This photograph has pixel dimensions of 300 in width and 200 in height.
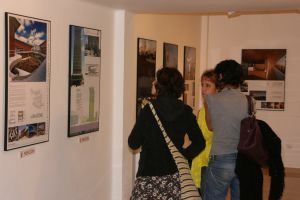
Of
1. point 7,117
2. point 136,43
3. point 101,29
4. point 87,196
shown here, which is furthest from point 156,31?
point 7,117

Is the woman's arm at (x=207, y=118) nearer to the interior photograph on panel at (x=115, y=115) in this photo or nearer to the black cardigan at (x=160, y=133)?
the interior photograph on panel at (x=115, y=115)

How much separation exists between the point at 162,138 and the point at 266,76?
4886 millimetres

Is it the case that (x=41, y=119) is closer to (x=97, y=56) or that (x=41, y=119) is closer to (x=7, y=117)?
(x=7, y=117)

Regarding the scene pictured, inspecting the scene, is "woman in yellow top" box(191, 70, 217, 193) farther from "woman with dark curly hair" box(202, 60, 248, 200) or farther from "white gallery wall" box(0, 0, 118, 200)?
"white gallery wall" box(0, 0, 118, 200)

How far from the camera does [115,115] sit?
4.55 meters

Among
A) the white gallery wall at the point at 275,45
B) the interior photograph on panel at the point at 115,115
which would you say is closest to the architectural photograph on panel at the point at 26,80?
the interior photograph on panel at the point at 115,115

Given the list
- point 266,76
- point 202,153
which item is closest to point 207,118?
point 202,153

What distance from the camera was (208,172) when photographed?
3.42 metres

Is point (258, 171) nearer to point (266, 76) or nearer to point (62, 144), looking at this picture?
point (62, 144)

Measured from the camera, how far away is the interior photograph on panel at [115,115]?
2926mm

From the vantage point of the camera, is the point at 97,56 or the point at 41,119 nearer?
the point at 41,119

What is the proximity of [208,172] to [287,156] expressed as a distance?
4.33 metres

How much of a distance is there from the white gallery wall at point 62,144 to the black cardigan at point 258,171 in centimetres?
134

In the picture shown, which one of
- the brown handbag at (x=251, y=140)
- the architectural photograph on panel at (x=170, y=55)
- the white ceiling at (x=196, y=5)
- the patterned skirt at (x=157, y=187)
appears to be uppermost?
the white ceiling at (x=196, y=5)
